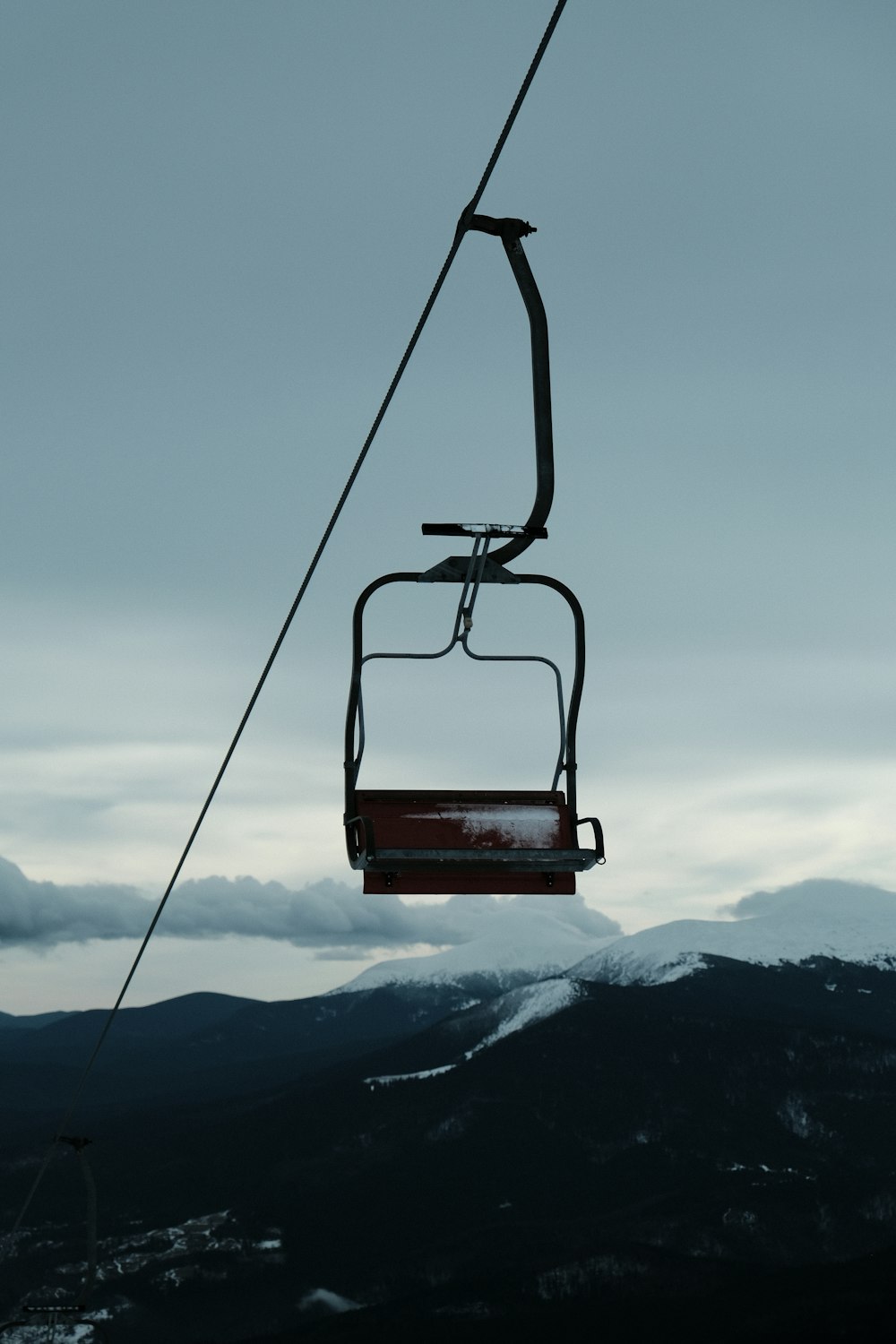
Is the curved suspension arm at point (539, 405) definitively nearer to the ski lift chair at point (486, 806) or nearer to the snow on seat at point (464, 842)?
the ski lift chair at point (486, 806)

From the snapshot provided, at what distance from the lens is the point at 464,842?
8.34 m

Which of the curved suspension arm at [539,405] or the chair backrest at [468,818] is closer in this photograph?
the curved suspension arm at [539,405]

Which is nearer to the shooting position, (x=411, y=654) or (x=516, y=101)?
(x=516, y=101)

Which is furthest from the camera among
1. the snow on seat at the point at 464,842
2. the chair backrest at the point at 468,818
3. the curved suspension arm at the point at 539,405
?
the chair backrest at the point at 468,818

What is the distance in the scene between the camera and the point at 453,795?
870 centimetres

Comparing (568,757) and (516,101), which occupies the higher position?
(516,101)

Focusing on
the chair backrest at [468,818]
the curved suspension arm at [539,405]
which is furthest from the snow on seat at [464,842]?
the curved suspension arm at [539,405]

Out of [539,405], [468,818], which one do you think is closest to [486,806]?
[468,818]

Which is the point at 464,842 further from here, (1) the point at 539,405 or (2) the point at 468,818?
(1) the point at 539,405

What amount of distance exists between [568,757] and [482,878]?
4.50ft

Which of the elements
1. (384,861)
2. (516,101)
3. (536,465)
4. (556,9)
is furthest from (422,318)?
(384,861)

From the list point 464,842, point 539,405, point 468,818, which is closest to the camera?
point 539,405

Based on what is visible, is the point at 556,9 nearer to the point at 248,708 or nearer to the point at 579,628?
the point at 579,628

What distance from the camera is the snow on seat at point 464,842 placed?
738 centimetres
